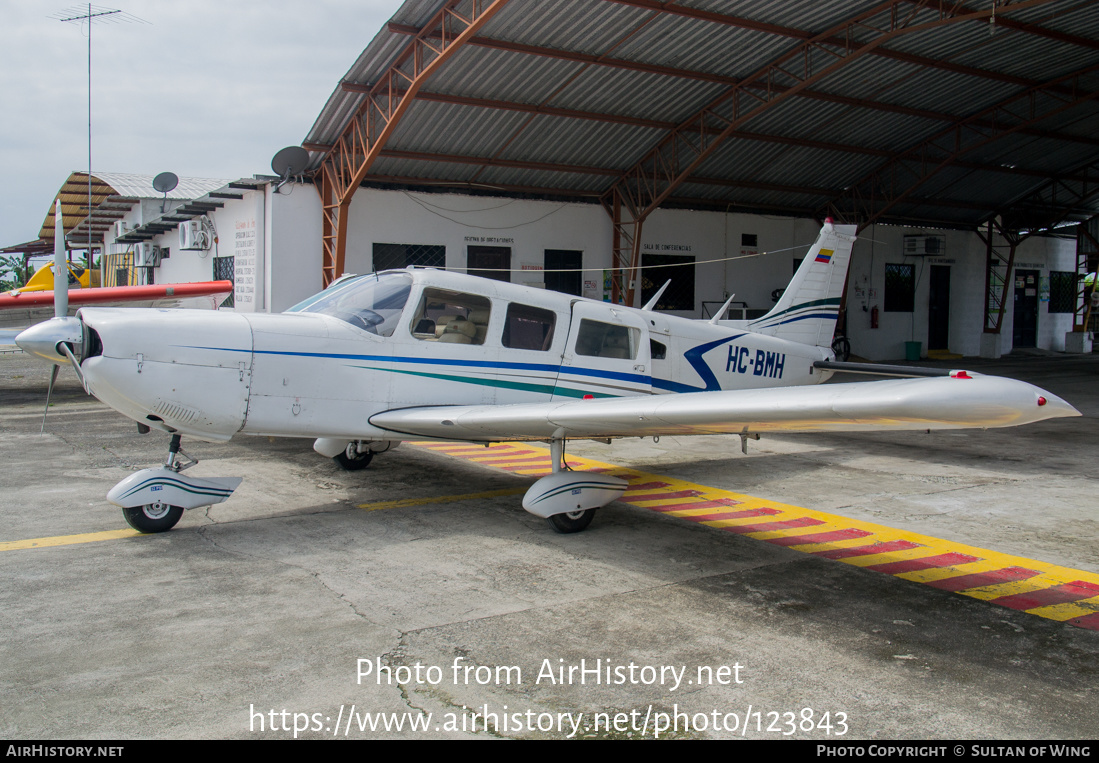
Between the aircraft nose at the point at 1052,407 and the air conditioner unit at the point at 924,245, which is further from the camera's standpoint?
the air conditioner unit at the point at 924,245

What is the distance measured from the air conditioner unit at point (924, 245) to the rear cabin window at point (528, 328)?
25.7 meters

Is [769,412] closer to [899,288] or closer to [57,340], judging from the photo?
[57,340]

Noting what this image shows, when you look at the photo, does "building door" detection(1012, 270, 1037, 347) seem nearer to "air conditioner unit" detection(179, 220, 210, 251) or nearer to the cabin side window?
"air conditioner unit" detection(179, 220, 210, 251)

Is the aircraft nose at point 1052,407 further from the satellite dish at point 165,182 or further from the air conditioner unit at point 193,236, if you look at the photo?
the satellite dish at point 165,182

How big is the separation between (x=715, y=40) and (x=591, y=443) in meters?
10.2

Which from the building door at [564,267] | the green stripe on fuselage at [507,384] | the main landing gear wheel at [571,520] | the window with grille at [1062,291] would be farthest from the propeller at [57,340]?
the window with grille at [1062,291]

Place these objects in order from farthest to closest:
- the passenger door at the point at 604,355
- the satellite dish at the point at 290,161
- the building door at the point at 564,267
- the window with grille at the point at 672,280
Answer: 1. the window with grille at the point at 672,280
2. the building door at the point at 564,267
3. the satellite dish at the point at 290,161
4. the passenger door at the point at 604,355

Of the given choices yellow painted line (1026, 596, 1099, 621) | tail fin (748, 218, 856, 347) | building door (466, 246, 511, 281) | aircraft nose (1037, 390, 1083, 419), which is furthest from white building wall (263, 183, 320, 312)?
aircraft nose (1037, 390, 1083, 419)

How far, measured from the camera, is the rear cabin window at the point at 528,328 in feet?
24.7

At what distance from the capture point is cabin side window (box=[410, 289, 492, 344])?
7.17m

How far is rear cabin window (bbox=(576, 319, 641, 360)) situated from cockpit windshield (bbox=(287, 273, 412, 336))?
181cm

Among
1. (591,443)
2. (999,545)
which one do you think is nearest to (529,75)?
(591,443)

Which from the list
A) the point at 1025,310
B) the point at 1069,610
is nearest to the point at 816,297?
the point at 1069,610

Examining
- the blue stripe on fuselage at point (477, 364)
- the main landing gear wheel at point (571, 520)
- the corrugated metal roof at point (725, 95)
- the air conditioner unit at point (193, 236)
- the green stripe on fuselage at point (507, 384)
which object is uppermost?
the corrugated metal roof at point (725, 95)
